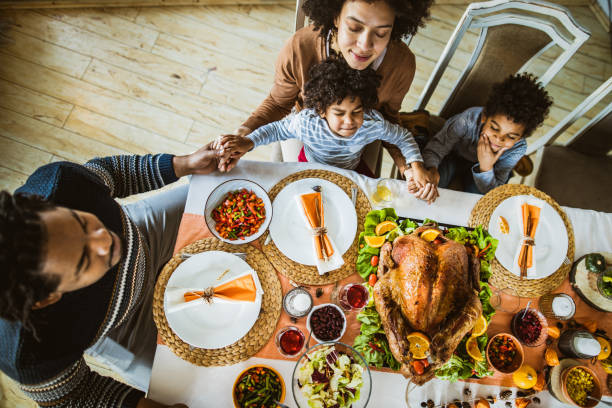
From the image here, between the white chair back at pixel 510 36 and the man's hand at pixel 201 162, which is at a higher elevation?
the white chair back at pixel 510 36

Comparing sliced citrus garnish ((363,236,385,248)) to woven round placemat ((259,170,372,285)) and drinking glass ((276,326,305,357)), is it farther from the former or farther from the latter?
drinking glass ((276,326,305,357))

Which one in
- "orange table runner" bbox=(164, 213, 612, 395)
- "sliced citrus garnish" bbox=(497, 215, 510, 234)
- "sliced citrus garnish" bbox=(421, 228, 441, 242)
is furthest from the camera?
"sliced citrus garnish" bbox=(497, 215, 510, 234)

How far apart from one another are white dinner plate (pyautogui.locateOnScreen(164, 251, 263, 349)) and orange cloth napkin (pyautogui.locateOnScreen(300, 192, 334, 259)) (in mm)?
268

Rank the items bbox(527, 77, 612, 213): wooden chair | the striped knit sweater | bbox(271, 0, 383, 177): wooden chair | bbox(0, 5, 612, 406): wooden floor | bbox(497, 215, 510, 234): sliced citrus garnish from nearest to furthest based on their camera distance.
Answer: the striped knit sweater
bbox(497, 215, 510, 234): sliced citrus garnish
bbox(271, 0, 383, 177): wooden chair
bbox(527, 77, 612, 213): wooden chair
bbox(0, 5, 612, 406): wooden floor

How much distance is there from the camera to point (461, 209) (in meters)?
1.47

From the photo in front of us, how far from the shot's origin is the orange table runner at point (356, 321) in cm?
127

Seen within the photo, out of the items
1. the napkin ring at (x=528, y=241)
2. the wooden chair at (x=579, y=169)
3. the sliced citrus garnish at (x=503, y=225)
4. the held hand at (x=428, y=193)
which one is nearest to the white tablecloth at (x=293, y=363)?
the held hand at (x=428, y=193)

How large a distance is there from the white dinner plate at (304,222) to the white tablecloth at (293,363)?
0.30 feet

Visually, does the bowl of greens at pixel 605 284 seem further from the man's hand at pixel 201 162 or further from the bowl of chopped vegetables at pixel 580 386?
the man's hand at pixel 201 162

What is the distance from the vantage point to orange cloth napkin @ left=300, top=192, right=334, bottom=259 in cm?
131

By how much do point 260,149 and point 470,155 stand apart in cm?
151

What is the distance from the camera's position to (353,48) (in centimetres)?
141

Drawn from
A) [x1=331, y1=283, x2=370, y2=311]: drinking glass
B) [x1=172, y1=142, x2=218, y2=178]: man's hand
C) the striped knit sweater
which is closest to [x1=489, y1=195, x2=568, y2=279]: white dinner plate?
[x1=331, y1=283, x2=370, y2=311]: drinking glass

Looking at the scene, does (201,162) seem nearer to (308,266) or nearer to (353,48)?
(308,266)
